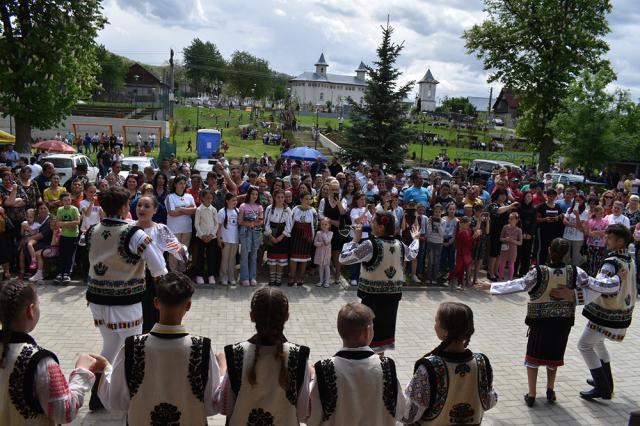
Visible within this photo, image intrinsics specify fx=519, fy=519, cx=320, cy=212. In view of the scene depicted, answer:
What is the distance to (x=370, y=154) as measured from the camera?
Result: 2258 cm

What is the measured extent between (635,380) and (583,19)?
3102 cm

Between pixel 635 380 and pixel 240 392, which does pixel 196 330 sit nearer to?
pixel 240 392

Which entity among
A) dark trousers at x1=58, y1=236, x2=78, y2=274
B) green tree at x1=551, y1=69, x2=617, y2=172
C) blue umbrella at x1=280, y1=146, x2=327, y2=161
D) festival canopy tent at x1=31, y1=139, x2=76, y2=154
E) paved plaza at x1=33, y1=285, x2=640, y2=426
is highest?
green tree at x1=551, y1=69, x2=617, y2=172

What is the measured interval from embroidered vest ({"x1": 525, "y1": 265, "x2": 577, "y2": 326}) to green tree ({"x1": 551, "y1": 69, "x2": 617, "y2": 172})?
21038 mm

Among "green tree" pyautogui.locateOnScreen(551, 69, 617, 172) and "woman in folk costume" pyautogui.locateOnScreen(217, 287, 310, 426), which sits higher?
"green tree" pyautogui.locateOnScreen(551, 69, 617, 172)

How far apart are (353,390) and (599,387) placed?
4.41 m

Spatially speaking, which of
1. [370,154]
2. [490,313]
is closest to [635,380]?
[490,313]

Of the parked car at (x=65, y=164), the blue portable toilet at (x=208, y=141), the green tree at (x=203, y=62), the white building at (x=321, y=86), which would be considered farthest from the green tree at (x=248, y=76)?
the parked car at (x=65, y=164)

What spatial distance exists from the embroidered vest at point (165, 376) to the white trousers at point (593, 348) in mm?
4801

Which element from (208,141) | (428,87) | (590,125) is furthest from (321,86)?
(590,125)

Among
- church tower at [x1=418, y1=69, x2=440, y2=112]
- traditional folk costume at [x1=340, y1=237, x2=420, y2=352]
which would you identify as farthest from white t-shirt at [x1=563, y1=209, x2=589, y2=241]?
church tower at [x1=418, y1=69, x2=440, y2=112]

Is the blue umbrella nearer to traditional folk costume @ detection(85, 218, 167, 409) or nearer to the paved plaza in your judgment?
the paved plaza

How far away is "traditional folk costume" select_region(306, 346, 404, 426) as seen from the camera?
3123mm

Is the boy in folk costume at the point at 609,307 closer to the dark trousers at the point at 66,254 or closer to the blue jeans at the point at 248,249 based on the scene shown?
the blue jeans at the point at 248,249
